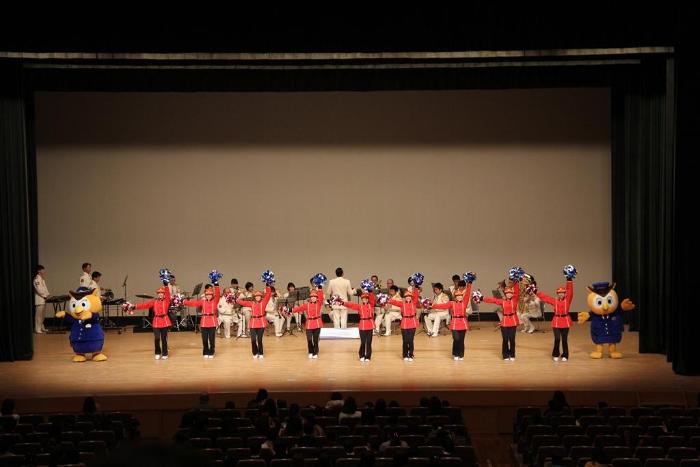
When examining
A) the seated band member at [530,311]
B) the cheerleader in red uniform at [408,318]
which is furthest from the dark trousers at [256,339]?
the seated band member at [530,311]

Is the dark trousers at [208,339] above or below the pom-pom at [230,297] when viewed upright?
below

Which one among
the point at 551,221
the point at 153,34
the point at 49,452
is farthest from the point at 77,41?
the point at 551,221

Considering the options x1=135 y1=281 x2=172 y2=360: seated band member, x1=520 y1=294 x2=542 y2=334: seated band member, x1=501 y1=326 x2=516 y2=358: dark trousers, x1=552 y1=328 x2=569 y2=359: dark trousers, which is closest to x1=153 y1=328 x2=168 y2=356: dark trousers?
x1=135 y1=281 x2=172 y2=360: seated band member

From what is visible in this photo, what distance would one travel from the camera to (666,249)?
15.4m

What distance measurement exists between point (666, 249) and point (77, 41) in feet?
34.1

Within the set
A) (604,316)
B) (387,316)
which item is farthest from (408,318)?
(604,316)

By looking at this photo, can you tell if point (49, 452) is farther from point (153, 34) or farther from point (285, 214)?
point (285, 214)

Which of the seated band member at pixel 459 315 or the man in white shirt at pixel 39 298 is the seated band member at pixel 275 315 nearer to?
the seated band member at pixel 459 315

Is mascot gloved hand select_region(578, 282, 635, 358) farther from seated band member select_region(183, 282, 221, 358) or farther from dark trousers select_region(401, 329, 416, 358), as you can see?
seated band member select_region(183, 282, 221, 358)

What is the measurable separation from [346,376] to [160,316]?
3654mm

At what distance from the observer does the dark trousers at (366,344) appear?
15352 millimetres

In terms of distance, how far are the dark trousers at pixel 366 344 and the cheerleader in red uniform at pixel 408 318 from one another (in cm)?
59

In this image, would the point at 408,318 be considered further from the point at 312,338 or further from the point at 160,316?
the point at 160,316

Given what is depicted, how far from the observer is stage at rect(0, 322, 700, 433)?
41.6 feet
